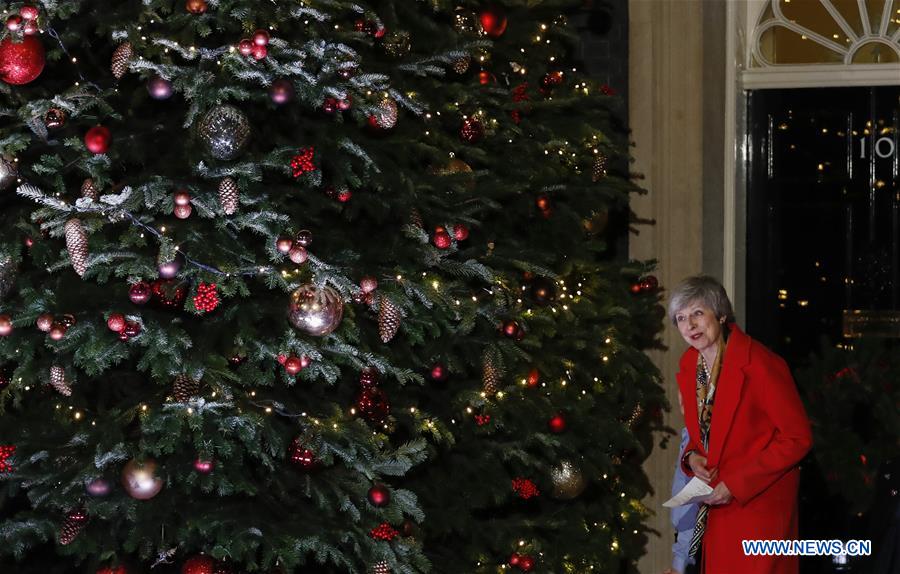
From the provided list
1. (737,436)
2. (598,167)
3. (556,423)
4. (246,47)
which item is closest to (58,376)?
(246,47)

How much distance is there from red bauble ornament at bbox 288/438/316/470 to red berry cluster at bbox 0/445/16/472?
0.93 metres

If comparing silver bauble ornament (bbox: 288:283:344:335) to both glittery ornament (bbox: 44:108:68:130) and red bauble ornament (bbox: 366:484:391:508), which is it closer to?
red bauble ornament (bbox: 366:484:391:508)

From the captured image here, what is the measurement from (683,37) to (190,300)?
12.3ft

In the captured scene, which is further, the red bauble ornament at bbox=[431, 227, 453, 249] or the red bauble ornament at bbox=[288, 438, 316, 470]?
the red bauble ornament at bbox=[431, 227, 453, 249]

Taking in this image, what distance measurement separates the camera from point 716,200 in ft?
24.0

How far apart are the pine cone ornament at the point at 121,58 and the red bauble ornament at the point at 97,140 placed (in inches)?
8.4

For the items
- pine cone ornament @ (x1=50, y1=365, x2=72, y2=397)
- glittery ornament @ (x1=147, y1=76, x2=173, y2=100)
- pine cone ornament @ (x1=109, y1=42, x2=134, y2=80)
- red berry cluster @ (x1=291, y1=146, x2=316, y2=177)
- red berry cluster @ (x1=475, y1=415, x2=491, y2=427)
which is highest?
pine cone ornament @ (x1=109, y1=42, x2=134, y2=80)

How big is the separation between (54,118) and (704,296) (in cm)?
242

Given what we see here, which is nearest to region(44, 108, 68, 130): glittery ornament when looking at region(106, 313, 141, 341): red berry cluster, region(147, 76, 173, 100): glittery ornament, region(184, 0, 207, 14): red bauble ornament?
region(147, 76, 173, 100): glittery ornament

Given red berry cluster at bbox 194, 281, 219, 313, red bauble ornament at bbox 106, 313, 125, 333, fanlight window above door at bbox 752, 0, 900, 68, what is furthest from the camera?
fanlight window above door at bbox 752, 0, 900, 68

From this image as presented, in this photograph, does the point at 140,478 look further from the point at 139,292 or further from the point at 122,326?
the point at 139,292

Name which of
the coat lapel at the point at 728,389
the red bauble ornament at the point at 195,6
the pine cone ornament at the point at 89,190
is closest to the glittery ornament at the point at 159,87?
the red bauble ornament at the point at 195,6

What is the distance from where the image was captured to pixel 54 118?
450cm

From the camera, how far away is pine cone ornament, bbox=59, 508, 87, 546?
14.4ft
